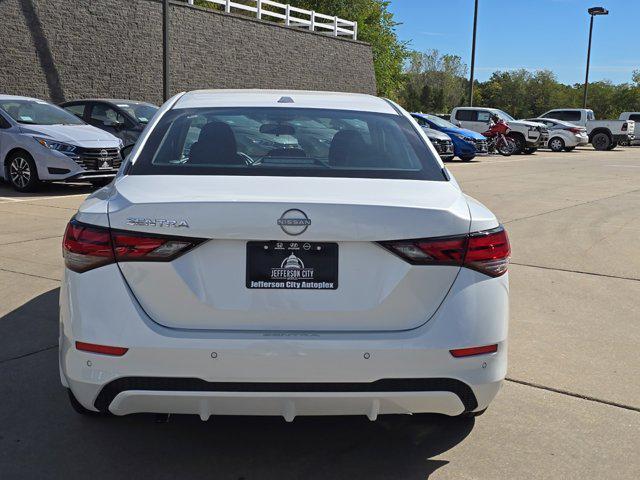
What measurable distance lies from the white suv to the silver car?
65.9ft

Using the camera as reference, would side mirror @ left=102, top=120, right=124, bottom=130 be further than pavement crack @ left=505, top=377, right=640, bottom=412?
Yes

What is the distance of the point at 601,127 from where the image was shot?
3672 cm

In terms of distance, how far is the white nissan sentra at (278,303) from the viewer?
2811 mm

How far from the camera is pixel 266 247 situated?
285 cm

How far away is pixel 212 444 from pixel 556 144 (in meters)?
32.8

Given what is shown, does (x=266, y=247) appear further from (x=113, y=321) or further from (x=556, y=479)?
(x=556, y=479)

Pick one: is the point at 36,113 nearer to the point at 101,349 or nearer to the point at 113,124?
the point at 113,124

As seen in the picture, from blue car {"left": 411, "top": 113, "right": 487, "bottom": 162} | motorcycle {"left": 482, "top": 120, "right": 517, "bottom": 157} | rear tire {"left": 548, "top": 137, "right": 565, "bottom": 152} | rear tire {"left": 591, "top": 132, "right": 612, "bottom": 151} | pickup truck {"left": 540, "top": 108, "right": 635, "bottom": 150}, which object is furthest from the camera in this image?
rear tire {"left": 591, "top": 132, "right": 612, "bottom": 151}

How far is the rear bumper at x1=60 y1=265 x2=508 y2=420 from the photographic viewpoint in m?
2.80

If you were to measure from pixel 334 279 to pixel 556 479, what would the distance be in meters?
1.37

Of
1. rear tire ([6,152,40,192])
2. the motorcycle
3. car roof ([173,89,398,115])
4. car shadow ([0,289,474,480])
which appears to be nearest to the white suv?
the motorcycle

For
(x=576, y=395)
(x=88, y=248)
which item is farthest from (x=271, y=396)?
(x=576, y=395)

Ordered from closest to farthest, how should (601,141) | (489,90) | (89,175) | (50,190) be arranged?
(89,175), (50,190), (601,141), (489,90)

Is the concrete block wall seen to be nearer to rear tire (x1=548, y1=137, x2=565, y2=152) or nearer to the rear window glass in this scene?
the rear window glass
